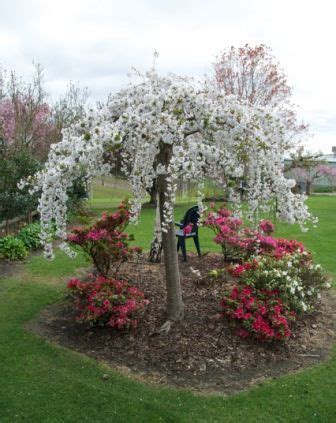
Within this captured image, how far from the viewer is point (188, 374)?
12.7ft

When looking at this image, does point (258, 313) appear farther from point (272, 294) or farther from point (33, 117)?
point (33, 117)

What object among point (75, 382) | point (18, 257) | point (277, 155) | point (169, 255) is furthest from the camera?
point (18, 257)

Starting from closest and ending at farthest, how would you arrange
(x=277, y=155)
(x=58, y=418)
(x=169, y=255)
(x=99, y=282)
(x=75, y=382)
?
(x=58, y=418) < (x=75, y=382) < (x=277, y=155) < (x=169, y=255) < (x=99, y=282)

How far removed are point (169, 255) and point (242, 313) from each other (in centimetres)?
99

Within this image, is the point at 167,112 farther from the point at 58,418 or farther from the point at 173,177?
the point at 58,418

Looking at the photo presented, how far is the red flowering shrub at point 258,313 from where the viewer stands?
4336 mm

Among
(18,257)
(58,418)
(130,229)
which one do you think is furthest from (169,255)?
(130,229)

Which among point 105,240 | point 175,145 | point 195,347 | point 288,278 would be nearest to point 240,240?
point 288,278

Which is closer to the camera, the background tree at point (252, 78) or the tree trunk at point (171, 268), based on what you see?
the tree trunk at point (171, 268)

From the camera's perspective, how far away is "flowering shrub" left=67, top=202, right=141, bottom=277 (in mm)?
5391

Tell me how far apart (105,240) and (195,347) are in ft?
6.15

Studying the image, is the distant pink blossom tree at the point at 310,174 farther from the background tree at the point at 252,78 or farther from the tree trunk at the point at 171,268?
the tree trunk at the point at 171,268

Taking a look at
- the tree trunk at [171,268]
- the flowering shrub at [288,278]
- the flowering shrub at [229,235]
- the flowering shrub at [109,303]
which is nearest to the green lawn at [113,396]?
the flowering shrub at [109,303]

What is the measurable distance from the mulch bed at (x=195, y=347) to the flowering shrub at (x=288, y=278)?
0.28 meters
